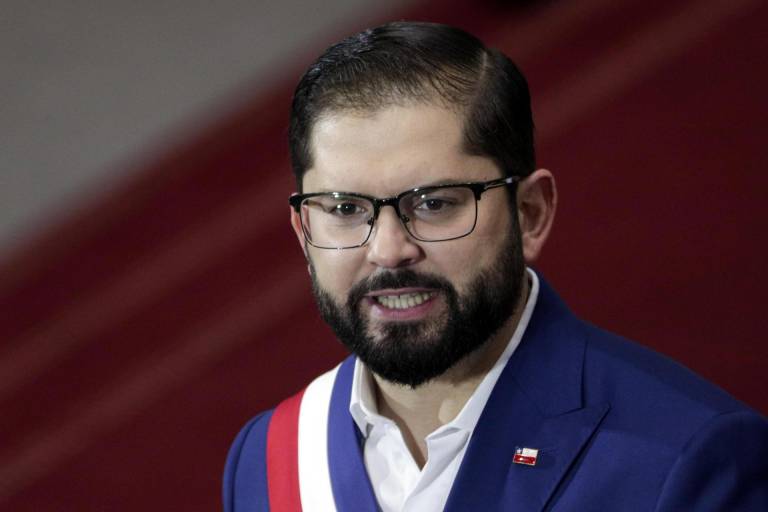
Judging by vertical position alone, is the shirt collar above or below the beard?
below

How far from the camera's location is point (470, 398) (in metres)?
1.41

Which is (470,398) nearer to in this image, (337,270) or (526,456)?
(526,456)

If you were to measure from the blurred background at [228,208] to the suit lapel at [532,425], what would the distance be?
128 cm

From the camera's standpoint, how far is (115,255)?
11.3ft

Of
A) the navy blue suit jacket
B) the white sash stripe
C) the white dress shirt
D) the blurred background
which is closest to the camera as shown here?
the navy blue suit jacket

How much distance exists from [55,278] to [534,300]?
2.27 metres

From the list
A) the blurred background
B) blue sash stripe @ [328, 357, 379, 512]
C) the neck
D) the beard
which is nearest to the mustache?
the beard

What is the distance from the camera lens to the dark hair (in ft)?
4.28

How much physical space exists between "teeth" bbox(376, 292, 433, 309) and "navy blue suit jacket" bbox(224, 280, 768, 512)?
0.17m

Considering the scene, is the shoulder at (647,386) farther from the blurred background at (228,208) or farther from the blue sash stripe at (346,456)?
the blurred background at (228,208)

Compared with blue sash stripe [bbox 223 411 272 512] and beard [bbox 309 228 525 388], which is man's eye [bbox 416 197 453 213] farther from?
blue sash stripe [bbox 223 411 272 512]

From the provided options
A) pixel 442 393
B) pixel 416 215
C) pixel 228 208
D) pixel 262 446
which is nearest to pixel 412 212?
pixel 416 215

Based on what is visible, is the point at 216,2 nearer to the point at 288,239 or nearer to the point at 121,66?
the point at 121,66

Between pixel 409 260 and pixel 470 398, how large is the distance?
0.22 m
